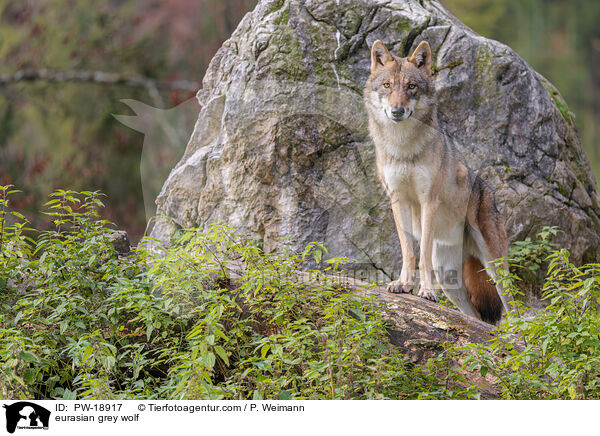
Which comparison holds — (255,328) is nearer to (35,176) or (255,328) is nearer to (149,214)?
(149,214)

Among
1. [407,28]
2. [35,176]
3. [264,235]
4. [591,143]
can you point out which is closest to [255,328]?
[264,235]

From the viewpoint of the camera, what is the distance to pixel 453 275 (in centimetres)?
523

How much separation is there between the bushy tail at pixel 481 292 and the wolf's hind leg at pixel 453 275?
4 centimetres

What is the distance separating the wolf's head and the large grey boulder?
664mm

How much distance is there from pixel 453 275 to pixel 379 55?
194 centimetres

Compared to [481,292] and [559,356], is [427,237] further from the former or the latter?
[559,356]

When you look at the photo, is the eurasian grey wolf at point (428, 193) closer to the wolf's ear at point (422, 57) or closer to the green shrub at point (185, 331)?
the wolf's ear at point (422, 57)

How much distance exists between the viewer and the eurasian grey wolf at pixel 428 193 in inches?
181

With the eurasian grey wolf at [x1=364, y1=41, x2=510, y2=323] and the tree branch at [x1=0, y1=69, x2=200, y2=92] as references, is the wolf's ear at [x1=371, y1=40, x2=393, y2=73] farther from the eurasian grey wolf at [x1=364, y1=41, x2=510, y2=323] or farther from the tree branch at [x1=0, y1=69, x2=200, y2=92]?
the tree branch at [x1=0, y1=69, x2=200, y2=92]

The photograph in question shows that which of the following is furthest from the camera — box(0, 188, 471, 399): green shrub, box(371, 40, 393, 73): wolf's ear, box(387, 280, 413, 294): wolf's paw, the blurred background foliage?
the blurred background foliage

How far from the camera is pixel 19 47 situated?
7.13m

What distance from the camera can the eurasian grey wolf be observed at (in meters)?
4.59
